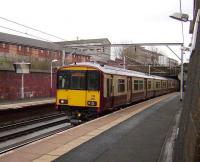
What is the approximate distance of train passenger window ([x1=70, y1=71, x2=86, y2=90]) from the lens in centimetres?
1873

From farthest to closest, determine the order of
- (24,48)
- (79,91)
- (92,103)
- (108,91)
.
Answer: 1. (24,48)
2. (108,91)
3. (79,91)
4. (92,103)

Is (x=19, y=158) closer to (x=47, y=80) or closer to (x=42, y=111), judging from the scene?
(x=42, y=111)

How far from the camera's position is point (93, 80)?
1852cm

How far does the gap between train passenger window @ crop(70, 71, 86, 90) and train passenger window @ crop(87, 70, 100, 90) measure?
27 cm

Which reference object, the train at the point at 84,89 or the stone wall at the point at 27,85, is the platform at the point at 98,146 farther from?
the stone wall at the point at 27,85

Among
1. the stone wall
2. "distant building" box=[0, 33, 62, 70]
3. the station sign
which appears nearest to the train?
the station sign

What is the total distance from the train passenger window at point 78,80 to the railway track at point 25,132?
2252 millimetres

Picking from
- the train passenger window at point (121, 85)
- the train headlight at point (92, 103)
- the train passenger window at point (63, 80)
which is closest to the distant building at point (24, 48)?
the train passenger window at point (121, 85)

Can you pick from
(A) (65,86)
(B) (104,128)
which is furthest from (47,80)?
(B) (104,128)

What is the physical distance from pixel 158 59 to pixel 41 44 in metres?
28.5

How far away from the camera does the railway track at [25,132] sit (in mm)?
14911

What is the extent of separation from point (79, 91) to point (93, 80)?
33.4 inches

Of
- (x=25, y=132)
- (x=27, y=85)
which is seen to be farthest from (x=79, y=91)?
(x=27, y=85)

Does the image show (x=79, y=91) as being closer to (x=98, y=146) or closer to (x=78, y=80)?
(x=78, y=80)
